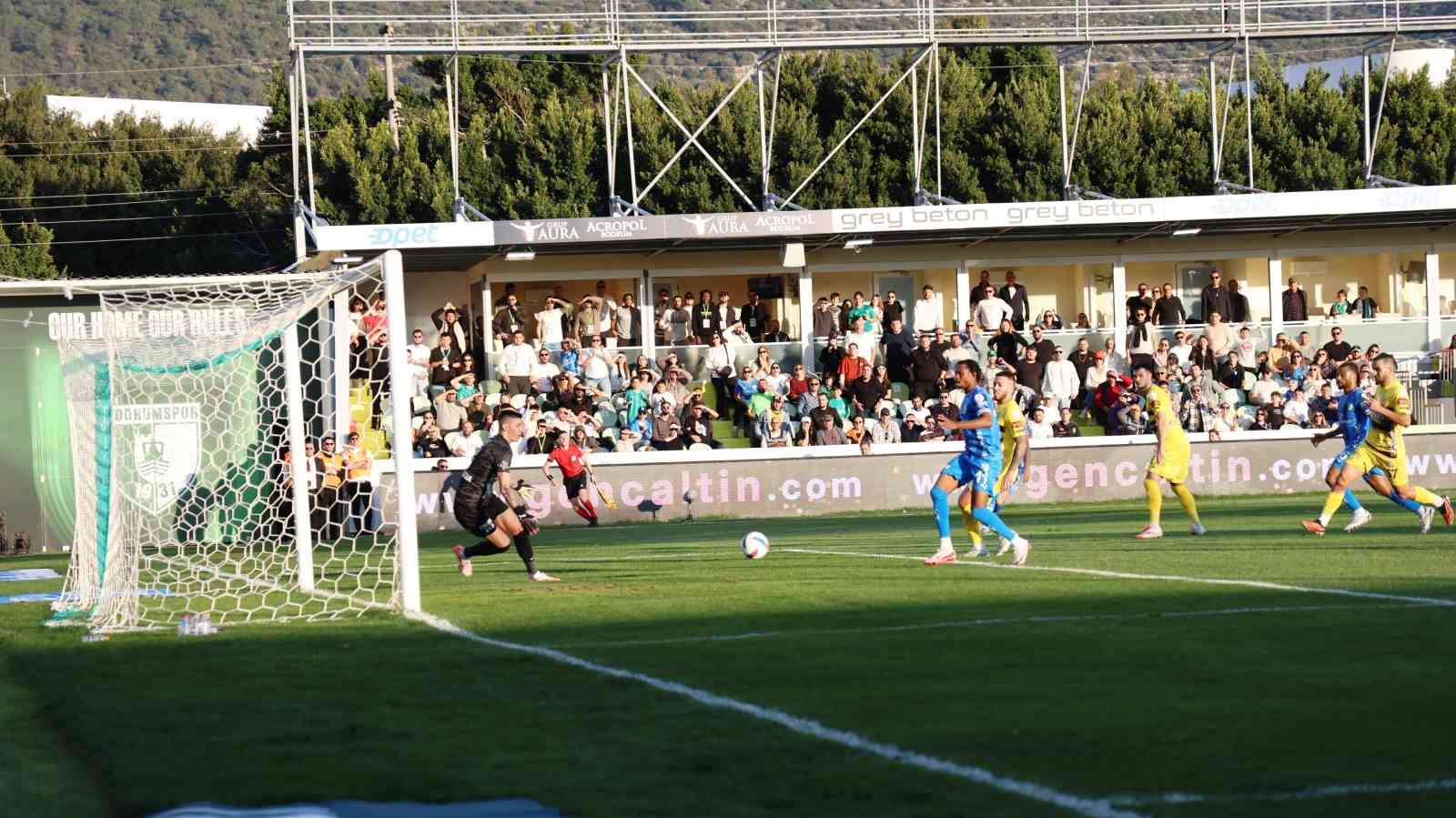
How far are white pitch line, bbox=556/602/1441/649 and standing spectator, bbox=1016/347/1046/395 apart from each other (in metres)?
18.7

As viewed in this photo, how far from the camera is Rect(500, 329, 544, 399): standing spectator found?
29.0 meters

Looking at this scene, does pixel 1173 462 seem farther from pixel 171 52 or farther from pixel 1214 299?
pixel 171 52

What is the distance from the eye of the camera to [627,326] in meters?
32.0

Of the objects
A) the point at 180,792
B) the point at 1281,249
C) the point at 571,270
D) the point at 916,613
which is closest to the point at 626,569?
the point at 916,613

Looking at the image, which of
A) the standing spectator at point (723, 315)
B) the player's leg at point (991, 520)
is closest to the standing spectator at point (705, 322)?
the standing spectator at point (723, 315)

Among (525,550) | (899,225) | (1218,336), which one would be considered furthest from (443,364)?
(525,550)

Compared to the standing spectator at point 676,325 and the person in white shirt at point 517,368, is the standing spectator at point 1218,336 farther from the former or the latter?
the person in white shirt at point 517,368

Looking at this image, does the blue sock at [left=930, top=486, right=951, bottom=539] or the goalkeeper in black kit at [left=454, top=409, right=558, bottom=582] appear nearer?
the goalkeeper in black kit at [left=454, top=409, right=558, bottom=582]

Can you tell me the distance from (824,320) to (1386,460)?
1546 centimetres

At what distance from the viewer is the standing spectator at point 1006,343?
3064 cm

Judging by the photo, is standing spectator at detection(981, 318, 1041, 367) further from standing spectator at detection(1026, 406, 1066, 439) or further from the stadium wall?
the stadium wall

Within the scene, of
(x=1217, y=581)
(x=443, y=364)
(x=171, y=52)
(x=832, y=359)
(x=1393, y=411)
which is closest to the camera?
(x=1217, y=581)

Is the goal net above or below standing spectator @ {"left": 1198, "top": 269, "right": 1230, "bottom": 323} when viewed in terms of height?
below

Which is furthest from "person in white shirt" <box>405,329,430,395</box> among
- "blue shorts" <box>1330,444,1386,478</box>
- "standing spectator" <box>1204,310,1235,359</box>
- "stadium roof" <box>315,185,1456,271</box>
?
"blue shorts" <box>1330,444,1386,478</box>
